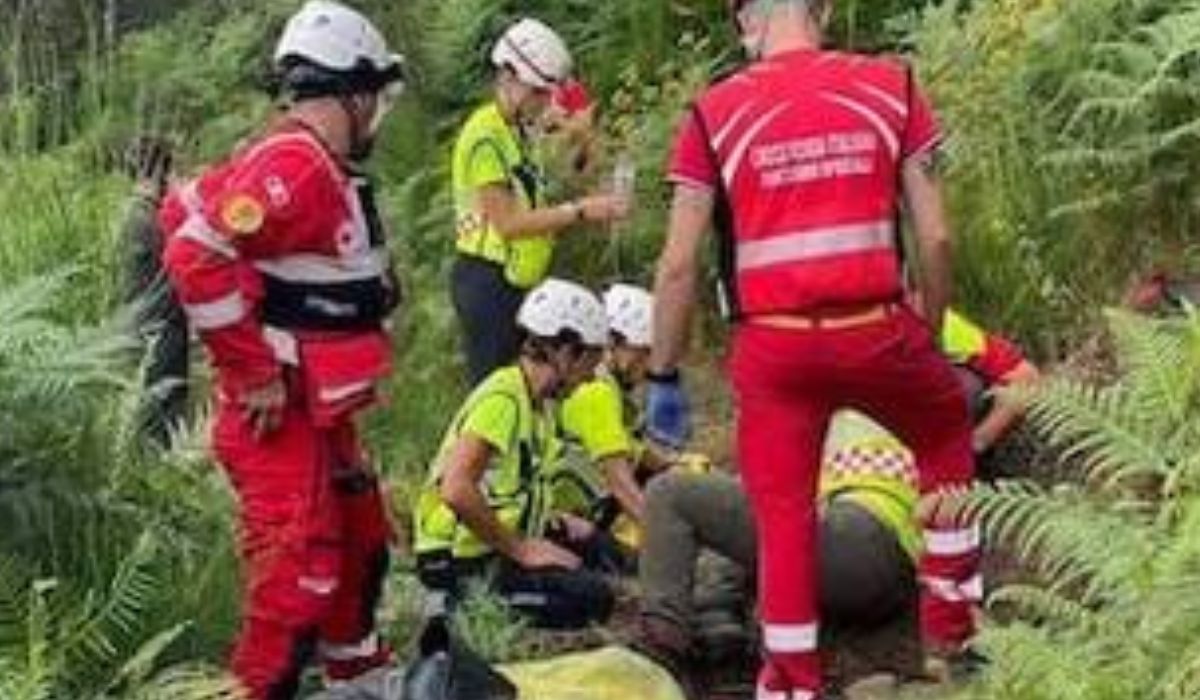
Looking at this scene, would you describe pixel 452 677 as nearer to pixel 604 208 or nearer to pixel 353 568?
pixel 353 568

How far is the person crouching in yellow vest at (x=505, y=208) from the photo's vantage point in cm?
953

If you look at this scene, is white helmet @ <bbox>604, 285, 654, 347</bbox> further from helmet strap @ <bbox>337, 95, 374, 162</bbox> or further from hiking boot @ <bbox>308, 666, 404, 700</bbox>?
hiking boot @ <bbox>308, 666, 404, 700</bbox>

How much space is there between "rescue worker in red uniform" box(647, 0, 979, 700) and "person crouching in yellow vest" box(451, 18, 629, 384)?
296 cm

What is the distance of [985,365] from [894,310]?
1813mm

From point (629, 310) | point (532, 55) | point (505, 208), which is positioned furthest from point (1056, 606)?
point (532, 55)

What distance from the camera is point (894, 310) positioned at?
641cm

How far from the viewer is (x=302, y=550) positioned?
6.91 meters

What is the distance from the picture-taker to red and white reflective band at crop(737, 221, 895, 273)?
6321 mm

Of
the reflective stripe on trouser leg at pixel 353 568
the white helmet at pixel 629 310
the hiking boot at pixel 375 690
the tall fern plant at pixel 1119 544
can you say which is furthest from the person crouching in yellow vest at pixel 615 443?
the hiking boot at pixel 375 690

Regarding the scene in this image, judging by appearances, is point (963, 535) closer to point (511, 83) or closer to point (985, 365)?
point (985, 365)

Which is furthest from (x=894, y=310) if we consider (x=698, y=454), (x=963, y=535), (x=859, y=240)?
(x=698, y=454)

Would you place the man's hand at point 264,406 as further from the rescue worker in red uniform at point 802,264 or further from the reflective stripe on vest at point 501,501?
the rescue worker in red uniform at point 802,264

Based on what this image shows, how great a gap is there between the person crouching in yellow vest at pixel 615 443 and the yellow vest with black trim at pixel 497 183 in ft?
2.53

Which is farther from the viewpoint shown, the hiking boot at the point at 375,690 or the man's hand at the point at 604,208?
the man's hand at the point at 604,208
